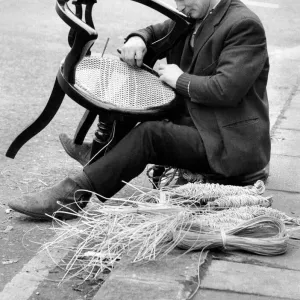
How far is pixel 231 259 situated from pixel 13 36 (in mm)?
5538

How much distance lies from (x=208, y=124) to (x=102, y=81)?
541 mm

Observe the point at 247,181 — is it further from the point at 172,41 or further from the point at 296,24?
the point at 296,24

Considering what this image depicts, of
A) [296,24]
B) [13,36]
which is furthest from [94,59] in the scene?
[296,24]

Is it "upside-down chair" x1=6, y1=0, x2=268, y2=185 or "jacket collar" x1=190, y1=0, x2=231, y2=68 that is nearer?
"upside-down chair" x1=6, y1=0, x2=268, y2=185

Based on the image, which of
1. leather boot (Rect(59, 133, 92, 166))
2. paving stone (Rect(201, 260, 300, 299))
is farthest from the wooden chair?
paving stone (Rect(201, 260, 300, 299))

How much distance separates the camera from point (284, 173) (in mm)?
4602

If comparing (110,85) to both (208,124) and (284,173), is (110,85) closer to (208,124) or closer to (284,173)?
(208,124)

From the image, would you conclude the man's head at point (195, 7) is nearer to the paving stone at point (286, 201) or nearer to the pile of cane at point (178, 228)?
the pile of cane at point (178, 228)

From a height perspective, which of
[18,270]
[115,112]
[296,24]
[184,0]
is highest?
[184,0]

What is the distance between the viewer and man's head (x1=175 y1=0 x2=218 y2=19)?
13.0 ft

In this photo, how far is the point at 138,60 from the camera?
4.12 metres

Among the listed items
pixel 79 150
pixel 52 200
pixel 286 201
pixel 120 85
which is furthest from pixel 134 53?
pixel 286 201

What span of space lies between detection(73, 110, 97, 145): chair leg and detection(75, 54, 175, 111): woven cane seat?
0.89 feet

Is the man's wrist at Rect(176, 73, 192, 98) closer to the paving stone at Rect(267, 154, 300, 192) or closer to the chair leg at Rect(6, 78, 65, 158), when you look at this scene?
the chair leg at Rect(6, 78, 65, 158)
